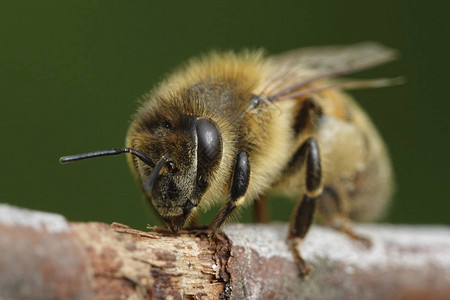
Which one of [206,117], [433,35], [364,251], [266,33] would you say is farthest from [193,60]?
[433,35]

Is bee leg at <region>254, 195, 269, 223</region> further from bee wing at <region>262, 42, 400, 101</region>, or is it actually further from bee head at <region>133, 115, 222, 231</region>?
bee head at <region>133, 115, 222, 231</region>

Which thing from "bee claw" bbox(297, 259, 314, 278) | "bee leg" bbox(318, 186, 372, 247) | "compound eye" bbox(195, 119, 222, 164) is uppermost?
"compound eye" bbox(195, 119, 222, 164)

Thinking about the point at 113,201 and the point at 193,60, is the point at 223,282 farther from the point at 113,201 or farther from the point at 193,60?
the point at 113,201

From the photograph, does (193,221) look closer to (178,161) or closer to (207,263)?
(178,161)

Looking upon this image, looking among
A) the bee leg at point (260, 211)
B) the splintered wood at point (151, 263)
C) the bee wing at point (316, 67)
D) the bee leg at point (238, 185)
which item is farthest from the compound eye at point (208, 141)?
the bee leg at point (260, 211)

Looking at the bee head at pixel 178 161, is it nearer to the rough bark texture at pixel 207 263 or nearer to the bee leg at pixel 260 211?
the rough bark texture at pixel 207 263

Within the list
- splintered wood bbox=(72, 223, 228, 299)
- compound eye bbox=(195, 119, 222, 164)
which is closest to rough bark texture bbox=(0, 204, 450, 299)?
splintered wood bbox=(72, 223, 228, 299)
